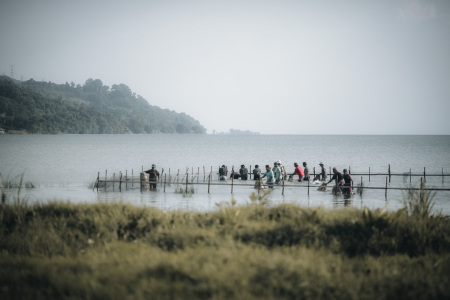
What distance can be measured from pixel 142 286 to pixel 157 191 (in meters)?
20.7

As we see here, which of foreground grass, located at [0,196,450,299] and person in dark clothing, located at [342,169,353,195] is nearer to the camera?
foreground grass, located at [0,196,450,299]

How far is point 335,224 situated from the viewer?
29.5ft

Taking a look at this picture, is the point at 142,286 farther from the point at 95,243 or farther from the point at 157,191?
the point at 157,191

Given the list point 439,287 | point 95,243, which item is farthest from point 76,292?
point 439,287

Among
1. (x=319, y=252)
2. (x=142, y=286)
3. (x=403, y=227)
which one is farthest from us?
(x=403, y=227)

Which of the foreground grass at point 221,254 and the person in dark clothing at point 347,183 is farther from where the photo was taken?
the person in dark clothing at point 347,183

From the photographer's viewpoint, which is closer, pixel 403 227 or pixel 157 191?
pixel 403 227

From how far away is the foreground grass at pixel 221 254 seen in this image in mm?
5738

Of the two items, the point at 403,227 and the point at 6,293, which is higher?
the point at 403,227

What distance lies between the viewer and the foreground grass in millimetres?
5738

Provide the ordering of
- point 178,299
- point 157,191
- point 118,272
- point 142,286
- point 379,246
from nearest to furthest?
1. point 178,299
2. point 142,286
3. point 118,272
4. point 379,246
5. point 157,191

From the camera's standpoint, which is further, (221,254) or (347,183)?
(347,183)

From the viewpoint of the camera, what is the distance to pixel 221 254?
6824mm

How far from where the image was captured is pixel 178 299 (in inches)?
209
